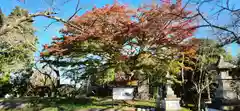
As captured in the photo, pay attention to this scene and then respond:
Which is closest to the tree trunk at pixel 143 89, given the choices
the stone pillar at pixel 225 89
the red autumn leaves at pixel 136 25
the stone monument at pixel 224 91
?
the red autumn leaves at pixel 136 25

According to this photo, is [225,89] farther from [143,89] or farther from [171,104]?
[143,89]

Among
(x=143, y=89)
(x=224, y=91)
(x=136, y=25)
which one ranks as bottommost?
(x=143, y=89)

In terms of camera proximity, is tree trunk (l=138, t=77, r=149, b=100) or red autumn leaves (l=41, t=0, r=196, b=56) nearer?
red autumn leaves (l=41, t=0, r=196, b=56)

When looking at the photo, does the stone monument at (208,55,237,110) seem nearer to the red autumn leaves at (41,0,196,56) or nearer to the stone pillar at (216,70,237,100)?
the stone pillar at (216,70,237,100)

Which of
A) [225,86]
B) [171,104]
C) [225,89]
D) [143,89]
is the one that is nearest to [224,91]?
[225,89]

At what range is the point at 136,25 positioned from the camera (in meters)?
8.73

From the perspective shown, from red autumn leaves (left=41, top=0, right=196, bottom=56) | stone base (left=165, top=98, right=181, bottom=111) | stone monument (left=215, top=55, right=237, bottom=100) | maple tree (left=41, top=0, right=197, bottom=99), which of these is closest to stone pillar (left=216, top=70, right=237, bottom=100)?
stone monument (left=215, top=55, right=237, bottom=100)

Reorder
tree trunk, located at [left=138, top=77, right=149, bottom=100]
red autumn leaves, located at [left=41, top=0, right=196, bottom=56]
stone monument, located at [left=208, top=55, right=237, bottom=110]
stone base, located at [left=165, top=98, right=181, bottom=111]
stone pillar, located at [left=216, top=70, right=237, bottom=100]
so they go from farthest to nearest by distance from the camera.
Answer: tree trunk, located at [left=138, top=77, right=149, bottom=100]
red autumn leaves, located at [left=41, top=0, right=196, bottom=56]
stone base, located at [left=165, top=98, right=181, bottom=111]
stone pillar, located at [left=216, top=70, right=237, bottom=100]
stone monument, located at [left=208, top=55, right=237, bottom=110]

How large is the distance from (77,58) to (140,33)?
394 cm

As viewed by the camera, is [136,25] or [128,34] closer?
[136,25]

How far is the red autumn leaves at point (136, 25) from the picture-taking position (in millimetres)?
8523

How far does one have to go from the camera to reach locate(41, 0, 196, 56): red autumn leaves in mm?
8523

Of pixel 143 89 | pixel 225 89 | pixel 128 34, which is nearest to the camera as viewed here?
pixel 225 89

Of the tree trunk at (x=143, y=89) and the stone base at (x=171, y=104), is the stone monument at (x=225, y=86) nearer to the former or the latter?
the stone base at (x=171, y=104)
